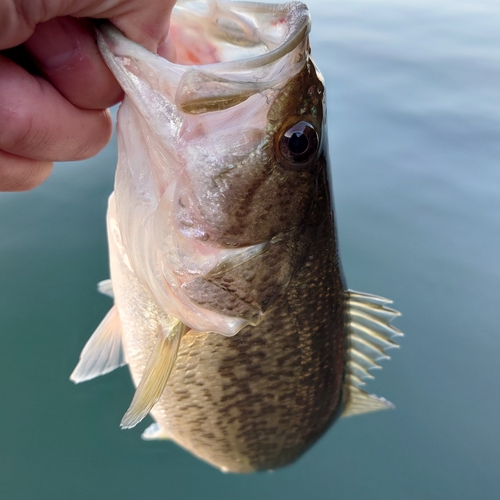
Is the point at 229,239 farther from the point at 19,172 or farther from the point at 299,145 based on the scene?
the point at 19,172

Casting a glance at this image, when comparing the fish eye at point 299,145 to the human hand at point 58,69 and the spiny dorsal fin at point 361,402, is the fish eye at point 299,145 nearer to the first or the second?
the human hand at point 58,69

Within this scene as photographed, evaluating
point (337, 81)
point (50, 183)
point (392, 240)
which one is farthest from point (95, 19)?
point (337, 81)

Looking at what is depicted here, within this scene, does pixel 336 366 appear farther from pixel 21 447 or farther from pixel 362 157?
pixel 362 157

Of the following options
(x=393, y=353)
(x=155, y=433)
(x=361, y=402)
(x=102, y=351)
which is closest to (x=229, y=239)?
(x=102, y=351)

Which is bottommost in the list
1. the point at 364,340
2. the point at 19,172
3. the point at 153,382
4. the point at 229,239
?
the point at 364,340

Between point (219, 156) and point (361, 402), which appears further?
point (361, 402)
